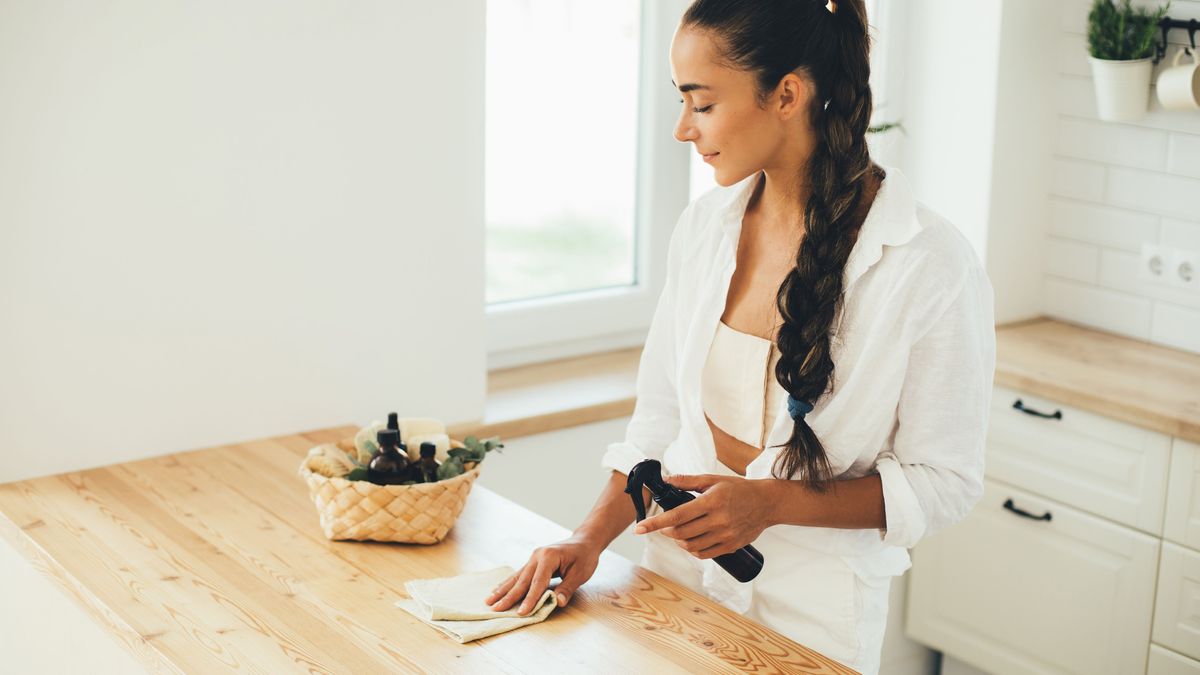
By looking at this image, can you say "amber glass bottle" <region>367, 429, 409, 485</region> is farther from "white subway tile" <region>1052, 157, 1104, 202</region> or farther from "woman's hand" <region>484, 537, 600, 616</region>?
"white subway tile" <region>1052, 157, 1104, 202</region>

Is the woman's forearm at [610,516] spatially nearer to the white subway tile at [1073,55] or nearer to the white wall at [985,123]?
the white wall at [985,123]

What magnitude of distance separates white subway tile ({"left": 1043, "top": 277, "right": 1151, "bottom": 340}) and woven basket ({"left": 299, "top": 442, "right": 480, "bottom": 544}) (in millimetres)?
1872

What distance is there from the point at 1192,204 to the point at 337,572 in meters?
2.12

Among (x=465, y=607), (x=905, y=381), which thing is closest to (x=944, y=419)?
(x=905, y=381)

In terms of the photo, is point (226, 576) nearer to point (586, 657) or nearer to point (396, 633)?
point (396, 633)

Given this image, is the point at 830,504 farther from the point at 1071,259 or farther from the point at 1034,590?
the point at 1071,259

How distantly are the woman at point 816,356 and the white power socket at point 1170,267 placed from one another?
4.91ft

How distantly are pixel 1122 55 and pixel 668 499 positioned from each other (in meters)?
1.85

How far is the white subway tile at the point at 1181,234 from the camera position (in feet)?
9.21

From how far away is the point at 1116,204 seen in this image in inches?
117

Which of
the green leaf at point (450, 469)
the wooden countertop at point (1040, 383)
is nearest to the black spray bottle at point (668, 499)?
the green leaf at point (450, 469)

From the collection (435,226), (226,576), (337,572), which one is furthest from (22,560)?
(435,226)

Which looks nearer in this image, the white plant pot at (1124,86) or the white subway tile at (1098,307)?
the white plant pot at (1124,86)

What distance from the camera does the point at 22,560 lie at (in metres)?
1.79
